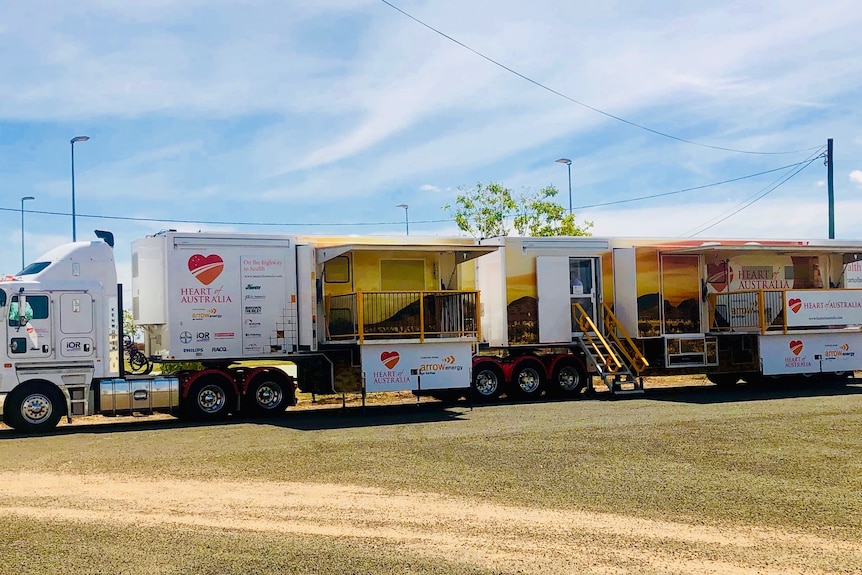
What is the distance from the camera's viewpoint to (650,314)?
2156 cm

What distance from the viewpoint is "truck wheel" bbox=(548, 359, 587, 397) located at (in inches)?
819

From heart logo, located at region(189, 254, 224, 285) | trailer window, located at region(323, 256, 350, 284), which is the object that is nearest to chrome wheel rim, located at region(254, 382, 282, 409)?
heart logo, located at region(189, 254, 224, 285)

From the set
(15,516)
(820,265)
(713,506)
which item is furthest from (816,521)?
(820,265)

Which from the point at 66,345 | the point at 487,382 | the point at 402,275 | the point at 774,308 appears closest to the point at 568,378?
the point at 487,382

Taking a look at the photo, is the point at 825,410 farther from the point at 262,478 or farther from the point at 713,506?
the point at 262,478

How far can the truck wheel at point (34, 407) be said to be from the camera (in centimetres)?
1554

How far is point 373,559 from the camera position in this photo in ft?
22.0

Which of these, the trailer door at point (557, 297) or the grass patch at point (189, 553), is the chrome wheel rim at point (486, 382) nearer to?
the trailer door at point (557, 297)

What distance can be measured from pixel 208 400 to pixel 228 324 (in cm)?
151

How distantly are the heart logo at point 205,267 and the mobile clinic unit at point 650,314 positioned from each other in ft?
19.8

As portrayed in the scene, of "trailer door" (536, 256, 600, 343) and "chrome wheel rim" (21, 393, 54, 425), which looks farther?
"trailer door" (536, 256, 600, 343)

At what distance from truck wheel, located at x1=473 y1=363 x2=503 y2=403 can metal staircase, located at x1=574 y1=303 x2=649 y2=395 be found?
85.8 inches

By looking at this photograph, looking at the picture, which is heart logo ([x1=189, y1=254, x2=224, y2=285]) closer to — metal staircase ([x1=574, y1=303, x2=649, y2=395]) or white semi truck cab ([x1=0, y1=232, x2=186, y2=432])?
white semi truck cab ([x1=0, y1=232, x2=186, y2=432])

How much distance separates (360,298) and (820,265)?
13294 mm
